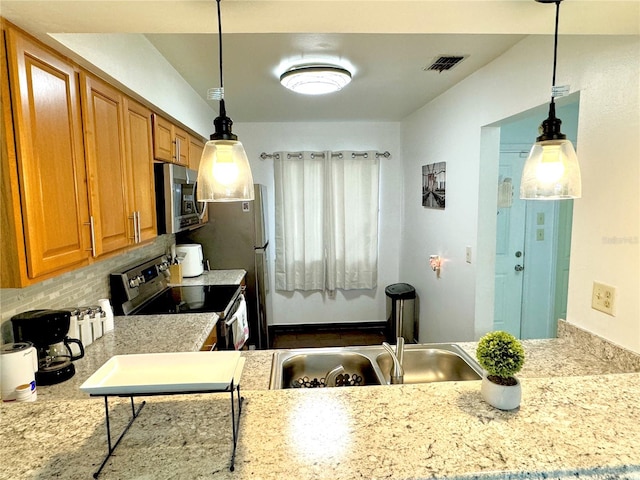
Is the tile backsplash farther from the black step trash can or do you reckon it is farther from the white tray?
the black step trash can

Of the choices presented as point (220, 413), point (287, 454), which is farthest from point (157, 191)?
point (287, 454)

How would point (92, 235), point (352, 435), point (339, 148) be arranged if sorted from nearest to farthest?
point (352, 435) → point (92, 235) → point (339, 148)

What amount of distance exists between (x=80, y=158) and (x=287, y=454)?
1.36 metres

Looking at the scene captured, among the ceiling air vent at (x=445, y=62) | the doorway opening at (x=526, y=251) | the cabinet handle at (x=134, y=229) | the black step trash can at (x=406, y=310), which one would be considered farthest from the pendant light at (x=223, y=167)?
the black step trash can at (x=406, y=310)

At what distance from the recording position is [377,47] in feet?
7.17

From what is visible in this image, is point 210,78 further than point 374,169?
No

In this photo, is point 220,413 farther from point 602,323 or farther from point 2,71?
point 602,323

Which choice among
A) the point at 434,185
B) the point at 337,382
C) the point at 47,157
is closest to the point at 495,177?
the point at 434,185

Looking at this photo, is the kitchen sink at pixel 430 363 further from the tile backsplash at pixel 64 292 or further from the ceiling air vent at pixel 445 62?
the ceiling air vent at pixel 445 62

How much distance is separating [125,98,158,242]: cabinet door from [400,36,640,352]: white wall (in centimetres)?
212

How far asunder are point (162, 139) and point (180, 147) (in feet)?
1.27

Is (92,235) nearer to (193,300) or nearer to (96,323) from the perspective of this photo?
(96,323)

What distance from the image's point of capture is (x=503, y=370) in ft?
3.25

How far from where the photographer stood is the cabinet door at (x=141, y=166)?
6.62 feet
